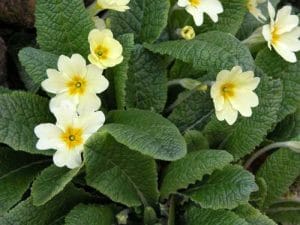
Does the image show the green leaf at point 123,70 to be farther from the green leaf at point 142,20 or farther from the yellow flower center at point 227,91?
the yellow flower center at point 227,91

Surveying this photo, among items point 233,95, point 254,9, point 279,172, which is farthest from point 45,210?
point 254,9

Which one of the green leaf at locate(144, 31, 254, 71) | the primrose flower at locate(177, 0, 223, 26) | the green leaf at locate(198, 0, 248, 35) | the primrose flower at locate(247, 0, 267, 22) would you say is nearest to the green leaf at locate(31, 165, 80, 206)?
the green leaf at locate(144, 31, 254, 71)

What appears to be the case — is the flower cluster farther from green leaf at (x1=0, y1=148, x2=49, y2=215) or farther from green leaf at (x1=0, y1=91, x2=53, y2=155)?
green leaf at (x1=0, y1=148, x2=49, y2=215)

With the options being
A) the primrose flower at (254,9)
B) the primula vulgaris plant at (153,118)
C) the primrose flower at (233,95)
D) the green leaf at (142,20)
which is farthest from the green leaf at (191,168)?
the primrose flower at (254,9)

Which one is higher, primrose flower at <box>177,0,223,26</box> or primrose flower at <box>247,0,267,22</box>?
primrose flower at <box>177,0,223,26</box>

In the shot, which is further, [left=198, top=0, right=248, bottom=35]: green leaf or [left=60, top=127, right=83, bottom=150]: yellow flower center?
[left=198, top=0, right=248, bottom=35]: green leaf
